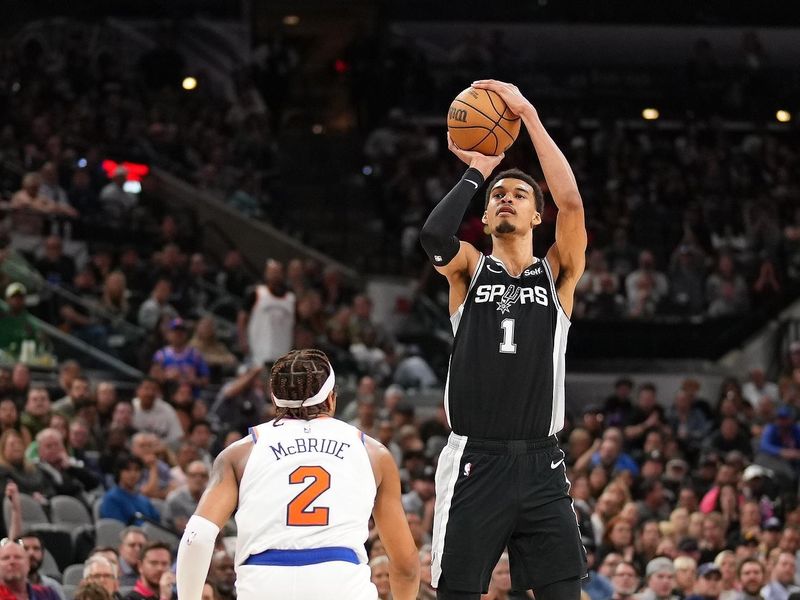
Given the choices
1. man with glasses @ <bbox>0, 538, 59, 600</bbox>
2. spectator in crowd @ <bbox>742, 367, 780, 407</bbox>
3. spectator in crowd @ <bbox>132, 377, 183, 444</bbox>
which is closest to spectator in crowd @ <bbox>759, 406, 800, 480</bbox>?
spectator in crowd @ <bbox>742, 367, 780, 407</bbox>

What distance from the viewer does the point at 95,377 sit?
1561 centimetres

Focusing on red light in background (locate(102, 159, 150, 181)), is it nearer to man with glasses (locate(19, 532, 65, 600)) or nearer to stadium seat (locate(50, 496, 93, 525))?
stadium seat (locate(50, 496, 93, 525))

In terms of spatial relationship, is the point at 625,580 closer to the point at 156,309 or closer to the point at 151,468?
the point at 151,468

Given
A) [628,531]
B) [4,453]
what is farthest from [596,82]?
[4,453]

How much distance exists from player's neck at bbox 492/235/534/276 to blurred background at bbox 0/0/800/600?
482 cm

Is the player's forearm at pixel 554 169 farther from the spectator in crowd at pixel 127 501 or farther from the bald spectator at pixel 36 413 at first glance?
the bald spectator at pixel 36 413

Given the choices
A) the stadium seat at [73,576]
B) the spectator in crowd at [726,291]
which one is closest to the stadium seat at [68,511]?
the stadium seat at [73,576]

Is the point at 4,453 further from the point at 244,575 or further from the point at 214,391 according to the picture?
the point at 244,575

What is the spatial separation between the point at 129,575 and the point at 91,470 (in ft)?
7.27

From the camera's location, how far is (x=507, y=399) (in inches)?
250

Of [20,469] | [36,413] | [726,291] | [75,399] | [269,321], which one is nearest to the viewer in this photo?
[20,469]

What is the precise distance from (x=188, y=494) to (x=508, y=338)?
6446mm

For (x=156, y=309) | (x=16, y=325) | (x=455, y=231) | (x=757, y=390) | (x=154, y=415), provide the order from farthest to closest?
1. (x=757, y=390)
2. (x=156, y=309)
3. (x=16, y=325)
4. (x=154, y=415)
5. (x=455, y=231)

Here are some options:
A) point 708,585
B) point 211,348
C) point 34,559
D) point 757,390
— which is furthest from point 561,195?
point 757,390
